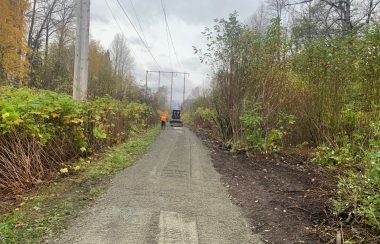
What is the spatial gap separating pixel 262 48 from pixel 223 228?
24.9 feet

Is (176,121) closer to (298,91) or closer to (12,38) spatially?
(12,38)

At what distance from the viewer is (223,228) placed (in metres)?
4.01

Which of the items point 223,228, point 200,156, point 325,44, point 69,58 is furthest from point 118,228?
point 69,58

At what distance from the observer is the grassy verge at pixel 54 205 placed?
11.7 feet

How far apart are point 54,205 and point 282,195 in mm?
3685

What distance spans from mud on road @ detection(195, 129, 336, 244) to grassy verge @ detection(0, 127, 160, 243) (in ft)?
8.09

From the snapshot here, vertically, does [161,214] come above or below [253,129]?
below

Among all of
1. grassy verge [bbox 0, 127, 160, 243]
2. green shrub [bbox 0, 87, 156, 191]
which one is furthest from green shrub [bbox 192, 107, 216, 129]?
grassy verge [bbox 0, 127, 160, 243]

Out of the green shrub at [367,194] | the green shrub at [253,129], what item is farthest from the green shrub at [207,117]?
the green shrub at [367,194]

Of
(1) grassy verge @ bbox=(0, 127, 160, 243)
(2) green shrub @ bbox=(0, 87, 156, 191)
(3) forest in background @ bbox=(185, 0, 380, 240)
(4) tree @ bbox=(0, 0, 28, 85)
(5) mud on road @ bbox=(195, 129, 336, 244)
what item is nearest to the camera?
(1) grassy verge @ bbox=(0, 127, 160, 243)

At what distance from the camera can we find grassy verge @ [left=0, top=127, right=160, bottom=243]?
11.7 feet

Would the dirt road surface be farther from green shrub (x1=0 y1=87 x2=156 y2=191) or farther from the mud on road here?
green shrub (x1=0 y1=87 x2=156 y2=191)

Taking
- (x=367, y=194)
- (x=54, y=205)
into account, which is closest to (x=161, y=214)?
(x=54, y=205)

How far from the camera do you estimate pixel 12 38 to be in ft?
76.1
